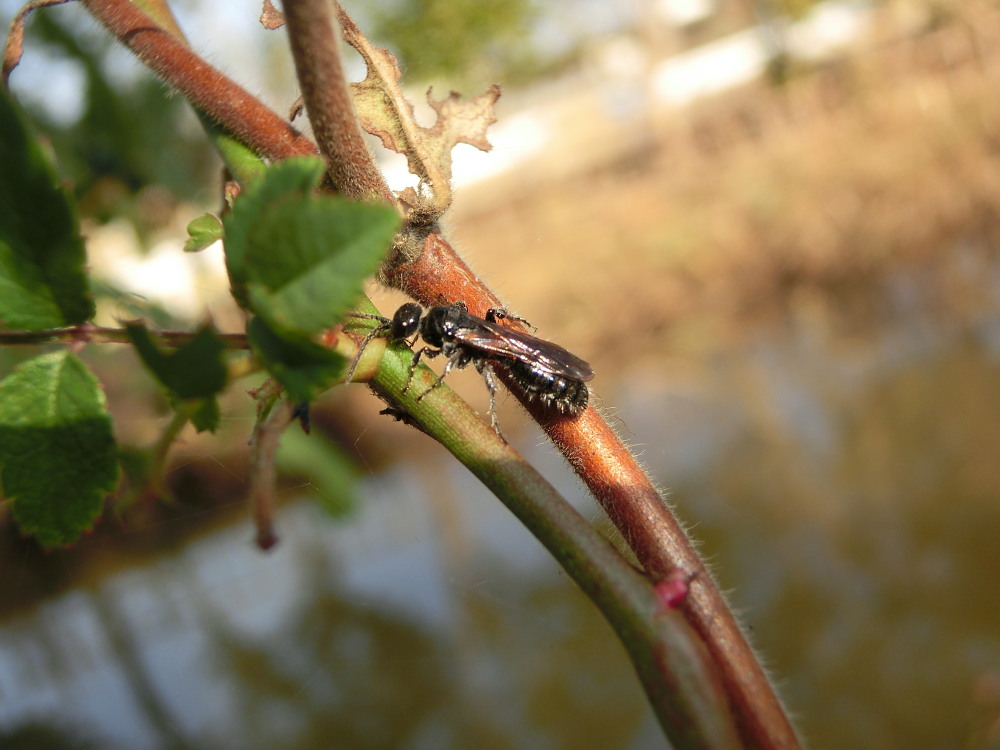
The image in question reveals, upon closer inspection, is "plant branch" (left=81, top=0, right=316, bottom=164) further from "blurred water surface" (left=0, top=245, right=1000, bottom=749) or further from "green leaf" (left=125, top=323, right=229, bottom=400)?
"blurred water surface" (left=0, top=245, right=1000, bottom=749)

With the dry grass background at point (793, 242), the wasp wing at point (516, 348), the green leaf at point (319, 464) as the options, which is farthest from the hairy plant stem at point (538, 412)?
the dry grass background at point (793, 242)

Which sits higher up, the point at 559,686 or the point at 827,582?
the point at 827,582

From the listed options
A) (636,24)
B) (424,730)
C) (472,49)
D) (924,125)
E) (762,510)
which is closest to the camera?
(472,49)

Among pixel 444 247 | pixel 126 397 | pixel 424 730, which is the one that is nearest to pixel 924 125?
pixel 424 730

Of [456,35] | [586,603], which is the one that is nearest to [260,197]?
[456,35]

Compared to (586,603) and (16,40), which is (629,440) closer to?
(16,40)

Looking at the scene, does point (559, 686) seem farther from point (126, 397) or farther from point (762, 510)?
point (126, 397)

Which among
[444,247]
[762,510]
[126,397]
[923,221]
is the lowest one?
[444,247]
